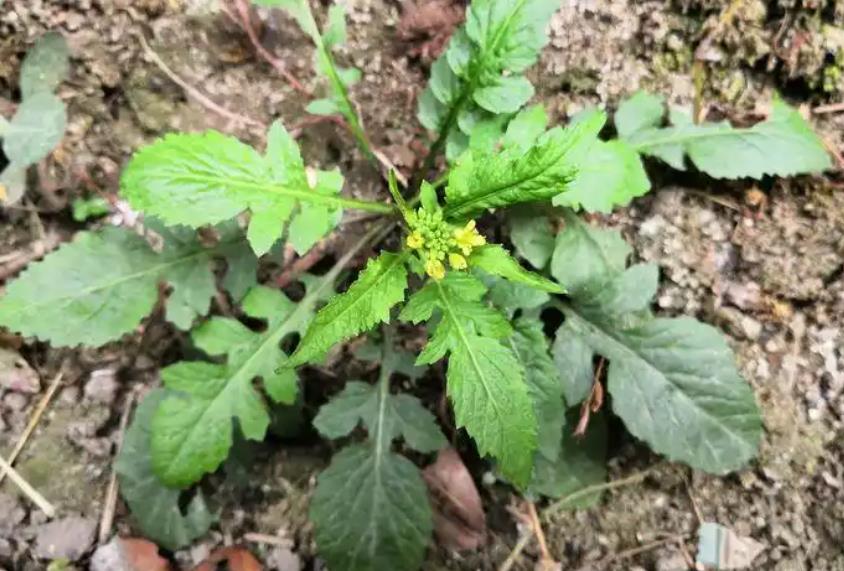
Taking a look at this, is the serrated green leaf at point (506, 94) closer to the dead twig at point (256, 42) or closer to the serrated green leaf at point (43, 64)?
the dead twig at point (256, 42)

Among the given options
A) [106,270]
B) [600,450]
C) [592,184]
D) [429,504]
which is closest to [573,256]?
[592,184]

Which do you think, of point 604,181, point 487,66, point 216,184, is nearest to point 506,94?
point 487,66

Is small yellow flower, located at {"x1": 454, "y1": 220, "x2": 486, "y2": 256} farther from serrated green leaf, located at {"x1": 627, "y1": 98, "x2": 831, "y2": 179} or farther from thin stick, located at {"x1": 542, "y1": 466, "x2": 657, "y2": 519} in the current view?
thin stick, located at {"x1": 542, "y1": 466, "x2": 657, "y2": 519}

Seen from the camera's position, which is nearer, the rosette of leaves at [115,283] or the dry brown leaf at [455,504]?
the rosette of leaves at [115,283]

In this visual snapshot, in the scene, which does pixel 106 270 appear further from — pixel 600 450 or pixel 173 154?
pixel 600 450

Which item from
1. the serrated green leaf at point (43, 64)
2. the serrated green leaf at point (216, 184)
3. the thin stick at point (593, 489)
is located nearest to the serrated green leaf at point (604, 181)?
the serrated green leaf at point (216, 184)

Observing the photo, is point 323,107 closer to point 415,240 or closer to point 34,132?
point 415,240
